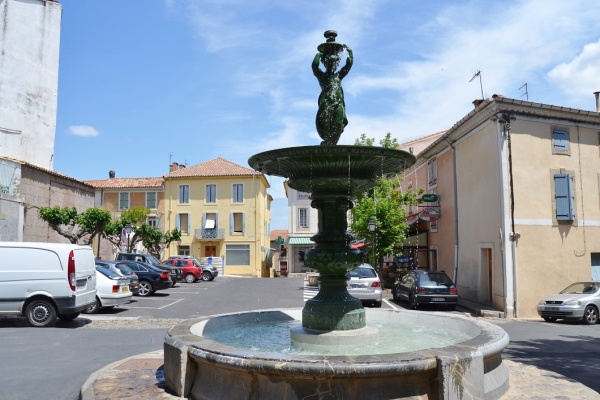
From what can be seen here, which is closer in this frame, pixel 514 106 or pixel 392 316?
pixel 392 316

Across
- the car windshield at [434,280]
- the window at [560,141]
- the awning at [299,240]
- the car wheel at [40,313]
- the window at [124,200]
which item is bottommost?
the car wheel at [40,313]

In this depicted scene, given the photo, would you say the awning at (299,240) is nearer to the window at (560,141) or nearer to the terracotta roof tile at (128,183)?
the terracotta roof tile at (128,183)

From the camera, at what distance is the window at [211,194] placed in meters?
45.8

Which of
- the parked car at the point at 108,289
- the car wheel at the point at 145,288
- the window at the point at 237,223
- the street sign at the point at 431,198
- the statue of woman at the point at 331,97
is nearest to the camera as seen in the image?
the statue of woman at the point at 331,97

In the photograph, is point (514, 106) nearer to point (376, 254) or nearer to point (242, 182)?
point (376, 254)

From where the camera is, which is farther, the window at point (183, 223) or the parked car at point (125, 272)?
the window at point (183, 223)

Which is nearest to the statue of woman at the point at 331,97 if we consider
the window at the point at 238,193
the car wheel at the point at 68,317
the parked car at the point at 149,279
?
the car wheel at the point at 68,317

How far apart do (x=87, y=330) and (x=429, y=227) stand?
18.6 m

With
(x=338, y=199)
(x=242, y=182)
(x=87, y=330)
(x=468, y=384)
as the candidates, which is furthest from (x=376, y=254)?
(x=242, y=182)

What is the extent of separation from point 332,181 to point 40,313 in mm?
8620

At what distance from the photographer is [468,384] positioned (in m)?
4.54

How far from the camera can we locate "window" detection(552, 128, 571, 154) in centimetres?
1772

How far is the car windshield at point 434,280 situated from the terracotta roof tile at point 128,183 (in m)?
34.3

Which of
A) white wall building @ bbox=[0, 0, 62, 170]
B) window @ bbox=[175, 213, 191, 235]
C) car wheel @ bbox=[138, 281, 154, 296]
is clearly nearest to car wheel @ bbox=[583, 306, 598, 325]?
car wheel @ bbox=[138, 281, 154, 296]
